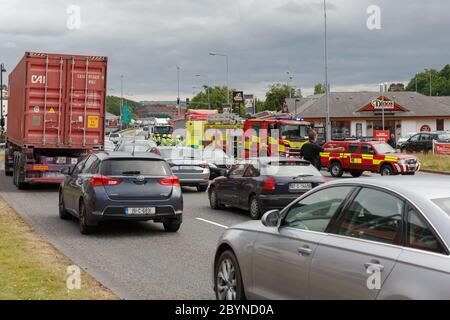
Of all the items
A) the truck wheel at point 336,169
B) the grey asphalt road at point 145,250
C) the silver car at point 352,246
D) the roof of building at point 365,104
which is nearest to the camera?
the silver car at point 352,246

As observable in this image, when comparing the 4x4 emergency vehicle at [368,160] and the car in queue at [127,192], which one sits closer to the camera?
the car in queue at [127,192]

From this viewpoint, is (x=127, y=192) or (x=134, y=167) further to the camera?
(x=134, y=167)

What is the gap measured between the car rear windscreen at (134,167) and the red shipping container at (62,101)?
28.9ft

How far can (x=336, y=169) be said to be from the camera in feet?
99.1

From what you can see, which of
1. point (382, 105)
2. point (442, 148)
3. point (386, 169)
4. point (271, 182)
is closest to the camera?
point (271, 182)

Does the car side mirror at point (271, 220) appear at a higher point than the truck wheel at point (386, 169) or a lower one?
lower

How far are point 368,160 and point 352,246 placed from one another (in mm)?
24298

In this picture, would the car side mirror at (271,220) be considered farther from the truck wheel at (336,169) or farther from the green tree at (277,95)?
the green tree at (277,95)

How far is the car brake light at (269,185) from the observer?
14.2 m

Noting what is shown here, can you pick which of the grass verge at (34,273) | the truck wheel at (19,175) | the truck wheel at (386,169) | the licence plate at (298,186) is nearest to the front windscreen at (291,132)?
the truck wheel at (386,169)

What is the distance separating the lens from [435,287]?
159 inches

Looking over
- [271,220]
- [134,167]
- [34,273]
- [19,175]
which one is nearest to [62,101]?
[19,175]

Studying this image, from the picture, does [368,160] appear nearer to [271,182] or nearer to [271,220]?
[271,182]

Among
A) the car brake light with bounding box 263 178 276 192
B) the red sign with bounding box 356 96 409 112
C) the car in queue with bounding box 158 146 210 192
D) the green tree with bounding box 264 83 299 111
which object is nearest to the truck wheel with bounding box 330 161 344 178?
the car in queue with bounding box 158 146 210 192
